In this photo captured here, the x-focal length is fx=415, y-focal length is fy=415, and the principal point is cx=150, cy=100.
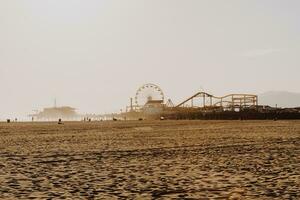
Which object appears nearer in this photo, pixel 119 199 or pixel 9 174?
pixel 119 199

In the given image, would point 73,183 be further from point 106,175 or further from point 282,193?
point 282,193

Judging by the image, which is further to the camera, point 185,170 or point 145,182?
point 185,170

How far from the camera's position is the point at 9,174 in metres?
11.2

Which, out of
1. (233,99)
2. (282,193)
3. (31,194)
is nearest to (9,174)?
(31,194)

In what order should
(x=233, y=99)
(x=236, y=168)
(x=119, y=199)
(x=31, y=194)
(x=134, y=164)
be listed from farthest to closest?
(x=233, y=99) < (x=134, y=164) < (x=236, y=168) < (x=31, y=194) < (x=119, y=199)

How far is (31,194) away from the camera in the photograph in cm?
823

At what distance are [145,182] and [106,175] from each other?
1640mm

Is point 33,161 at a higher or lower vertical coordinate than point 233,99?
lower

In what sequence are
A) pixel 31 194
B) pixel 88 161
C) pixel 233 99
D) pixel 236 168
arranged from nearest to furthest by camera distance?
pixel 31 194 → pixel 236 168 → pixel 88 161 → pixel 233 99

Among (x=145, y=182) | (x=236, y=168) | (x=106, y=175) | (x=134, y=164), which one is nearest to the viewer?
(x=145, y=182)

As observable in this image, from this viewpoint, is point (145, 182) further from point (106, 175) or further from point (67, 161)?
point (67, 161)

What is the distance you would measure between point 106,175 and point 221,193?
12.4 ft

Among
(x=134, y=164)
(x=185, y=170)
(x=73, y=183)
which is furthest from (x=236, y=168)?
(x=73, y=183)

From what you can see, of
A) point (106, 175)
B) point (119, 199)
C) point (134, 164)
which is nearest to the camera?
point (119, 199)
